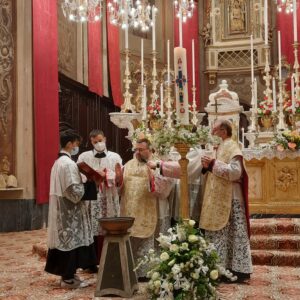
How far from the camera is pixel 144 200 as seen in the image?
17.9ft

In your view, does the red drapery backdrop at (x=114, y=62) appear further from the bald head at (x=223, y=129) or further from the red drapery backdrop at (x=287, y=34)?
the bald head at (x=223, y=129)

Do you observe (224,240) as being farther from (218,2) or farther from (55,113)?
(218,2)

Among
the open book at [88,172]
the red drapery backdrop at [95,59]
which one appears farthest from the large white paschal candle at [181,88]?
the red drapery backdrop at [95,59]

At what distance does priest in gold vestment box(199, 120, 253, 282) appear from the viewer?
5.21m

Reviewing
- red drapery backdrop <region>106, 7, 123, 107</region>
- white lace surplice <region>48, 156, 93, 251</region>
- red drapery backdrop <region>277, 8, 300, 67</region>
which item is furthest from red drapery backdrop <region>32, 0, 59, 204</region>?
red drapery backdrop <region>277, 8, 300, 67</region>

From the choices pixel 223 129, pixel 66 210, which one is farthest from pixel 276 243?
pixel 66 210

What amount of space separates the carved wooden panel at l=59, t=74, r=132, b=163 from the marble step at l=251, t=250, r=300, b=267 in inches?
202

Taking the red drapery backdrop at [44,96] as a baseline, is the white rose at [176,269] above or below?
below

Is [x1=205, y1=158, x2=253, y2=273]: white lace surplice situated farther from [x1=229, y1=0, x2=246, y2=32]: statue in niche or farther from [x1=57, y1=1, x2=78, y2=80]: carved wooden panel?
[x1=229, y1=0, x2=246, y2=32]: statue in niche

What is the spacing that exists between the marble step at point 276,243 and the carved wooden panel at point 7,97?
16.7 feet

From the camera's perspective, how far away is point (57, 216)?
5.14 m

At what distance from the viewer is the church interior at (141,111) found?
5082mm

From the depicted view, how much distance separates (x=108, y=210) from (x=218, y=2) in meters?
12.4

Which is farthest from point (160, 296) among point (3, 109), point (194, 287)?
point (3, 109)
